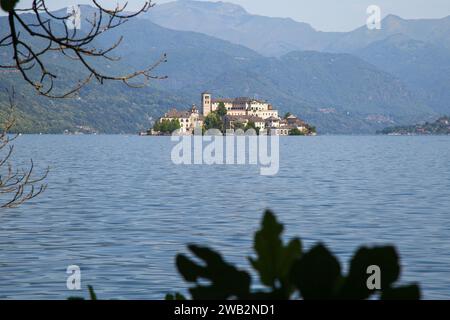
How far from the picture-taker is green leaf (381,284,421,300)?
1.59 meters

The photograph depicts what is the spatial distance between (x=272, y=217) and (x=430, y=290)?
819 inches

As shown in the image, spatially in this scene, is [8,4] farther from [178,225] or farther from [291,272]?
[178,225]

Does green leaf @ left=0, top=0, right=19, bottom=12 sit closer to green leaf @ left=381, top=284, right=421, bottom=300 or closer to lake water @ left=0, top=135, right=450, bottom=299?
green leaf @ left=381, top=284, right=421, bottom=300

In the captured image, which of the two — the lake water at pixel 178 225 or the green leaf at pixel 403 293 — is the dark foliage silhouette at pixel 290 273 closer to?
the green leaf at pixel 403 293

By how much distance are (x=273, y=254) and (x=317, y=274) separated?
114mm

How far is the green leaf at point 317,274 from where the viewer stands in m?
1.53

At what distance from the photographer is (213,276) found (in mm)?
1682

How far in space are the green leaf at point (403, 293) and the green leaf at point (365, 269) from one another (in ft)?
0.06

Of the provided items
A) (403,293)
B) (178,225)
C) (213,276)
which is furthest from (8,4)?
(178,225)

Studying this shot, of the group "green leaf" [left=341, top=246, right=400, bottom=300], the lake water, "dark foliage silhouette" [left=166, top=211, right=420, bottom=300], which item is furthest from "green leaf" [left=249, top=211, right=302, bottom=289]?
the lake water

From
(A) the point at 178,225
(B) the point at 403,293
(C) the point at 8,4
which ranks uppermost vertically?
(C) the point at 8,4

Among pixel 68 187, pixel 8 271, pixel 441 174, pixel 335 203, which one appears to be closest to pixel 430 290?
pixel 8 271

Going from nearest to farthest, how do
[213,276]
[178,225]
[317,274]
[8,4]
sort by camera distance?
[317,274], [213,276], [8,4], [178,225]

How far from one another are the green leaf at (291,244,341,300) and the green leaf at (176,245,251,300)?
0.35ft
